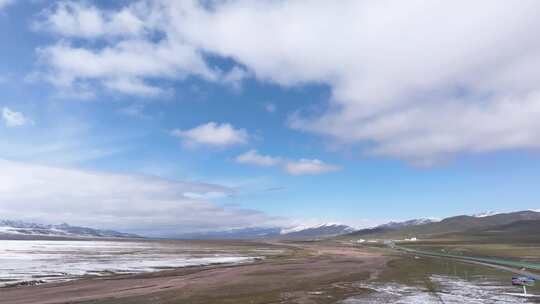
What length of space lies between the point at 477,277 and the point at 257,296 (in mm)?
36343

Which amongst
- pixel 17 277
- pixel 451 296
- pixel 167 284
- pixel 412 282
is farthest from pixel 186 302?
pixel 17 277

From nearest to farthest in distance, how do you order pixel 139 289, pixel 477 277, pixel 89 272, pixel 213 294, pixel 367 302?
1. pixel 367 302
2. pixel 213 294
3. pixel 139 289
4. pixel 477 277
5. pixel 89 272

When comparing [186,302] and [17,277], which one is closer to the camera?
[186,302]

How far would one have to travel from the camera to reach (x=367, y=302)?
1672 inches

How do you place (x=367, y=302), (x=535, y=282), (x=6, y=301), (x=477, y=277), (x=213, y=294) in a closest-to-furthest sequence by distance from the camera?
(x=367, y=302), (x=6, y=301), (x=213, y=294), (x=535, y=282), (x=477, y=277)

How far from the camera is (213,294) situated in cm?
4891

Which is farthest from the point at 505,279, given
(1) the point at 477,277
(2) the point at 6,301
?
(2) the point at 6,301

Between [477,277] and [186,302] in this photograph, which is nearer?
[186,302]

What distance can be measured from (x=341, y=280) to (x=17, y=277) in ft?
149

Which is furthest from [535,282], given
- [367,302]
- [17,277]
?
[17,277]

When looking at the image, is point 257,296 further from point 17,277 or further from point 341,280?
point 17,277

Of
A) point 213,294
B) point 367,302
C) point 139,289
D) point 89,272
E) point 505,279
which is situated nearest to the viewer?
point 367,302

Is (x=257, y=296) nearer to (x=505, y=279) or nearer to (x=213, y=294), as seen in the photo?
(x=213, y=294)

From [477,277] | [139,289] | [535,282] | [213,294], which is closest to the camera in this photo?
[213,294]
